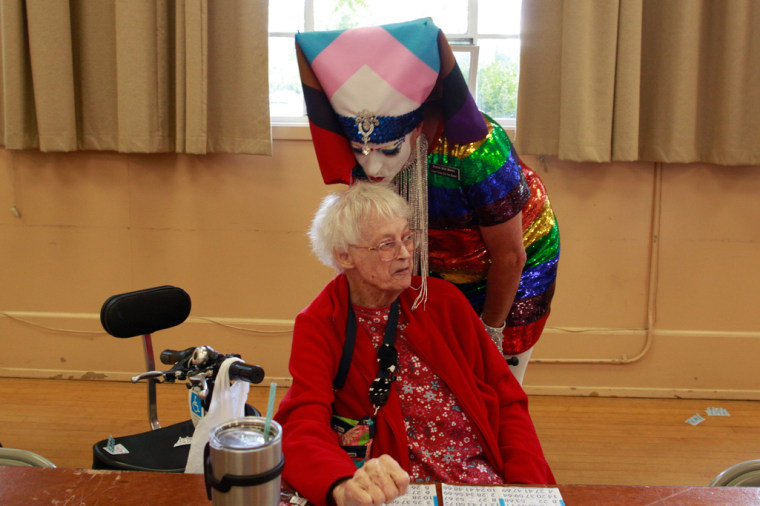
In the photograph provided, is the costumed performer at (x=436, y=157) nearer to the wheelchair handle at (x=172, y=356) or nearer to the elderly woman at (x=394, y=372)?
the elderly woman at (x=394, y=372)

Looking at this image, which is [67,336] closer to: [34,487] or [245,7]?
[245,7]

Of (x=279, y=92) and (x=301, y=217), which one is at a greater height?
(x=279, y=92)

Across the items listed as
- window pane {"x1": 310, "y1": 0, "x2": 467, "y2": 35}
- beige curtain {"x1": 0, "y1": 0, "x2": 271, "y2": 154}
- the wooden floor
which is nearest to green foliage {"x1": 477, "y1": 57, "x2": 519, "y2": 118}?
window pane {"x1": 310, "y1": 0, "x2": 467, "y2": 35}

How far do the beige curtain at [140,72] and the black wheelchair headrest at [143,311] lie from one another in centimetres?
139

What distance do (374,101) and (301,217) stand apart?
6.63 ft

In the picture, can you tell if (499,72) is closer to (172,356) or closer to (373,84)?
(373,84)

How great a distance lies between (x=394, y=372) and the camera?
1523 mm

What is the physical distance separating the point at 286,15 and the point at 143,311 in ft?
7.02

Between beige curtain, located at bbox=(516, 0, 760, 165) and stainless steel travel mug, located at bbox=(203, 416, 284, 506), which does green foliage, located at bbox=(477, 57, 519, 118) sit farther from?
stainless steel travel mug, located at bbox=(203, 416, 284, 506)

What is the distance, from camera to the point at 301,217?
3.49 metres

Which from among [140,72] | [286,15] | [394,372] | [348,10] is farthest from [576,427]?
[140,72]

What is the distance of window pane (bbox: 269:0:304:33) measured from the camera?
3.53 m

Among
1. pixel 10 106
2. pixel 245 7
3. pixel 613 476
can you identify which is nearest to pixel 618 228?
pixel 613 476

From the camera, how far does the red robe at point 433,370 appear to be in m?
1.42
